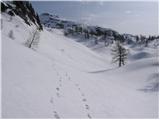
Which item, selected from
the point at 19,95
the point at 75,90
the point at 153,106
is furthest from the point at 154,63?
the point at 19,95

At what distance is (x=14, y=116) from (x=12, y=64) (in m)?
7.47

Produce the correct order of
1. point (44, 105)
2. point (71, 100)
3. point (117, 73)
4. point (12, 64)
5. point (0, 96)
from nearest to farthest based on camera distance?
point (0, 96) → point (44, 105) → point (71, 100) → point (12, 64) → point (117, 73)

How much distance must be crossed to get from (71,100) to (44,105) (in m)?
2.77

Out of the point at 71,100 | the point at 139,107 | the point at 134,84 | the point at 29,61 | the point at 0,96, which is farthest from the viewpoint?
the point at 134,84

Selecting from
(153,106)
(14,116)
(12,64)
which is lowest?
(153,106)

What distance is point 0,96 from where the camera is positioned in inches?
466

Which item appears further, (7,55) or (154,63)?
(154,63)

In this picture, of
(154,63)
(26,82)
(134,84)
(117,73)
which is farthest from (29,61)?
(154,63)

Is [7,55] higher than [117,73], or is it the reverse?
[7,55]

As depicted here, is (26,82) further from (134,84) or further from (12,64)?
(134,84)

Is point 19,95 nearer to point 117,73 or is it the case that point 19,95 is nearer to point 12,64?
point 12,64

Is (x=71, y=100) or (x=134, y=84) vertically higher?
(x=71, y=100)

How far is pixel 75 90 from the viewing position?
57.8 feet

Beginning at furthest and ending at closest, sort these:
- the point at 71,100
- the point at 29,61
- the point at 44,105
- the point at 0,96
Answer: the point at 29,61 < the point at 71,100 < the point at 44,105 < the point at 0,96
